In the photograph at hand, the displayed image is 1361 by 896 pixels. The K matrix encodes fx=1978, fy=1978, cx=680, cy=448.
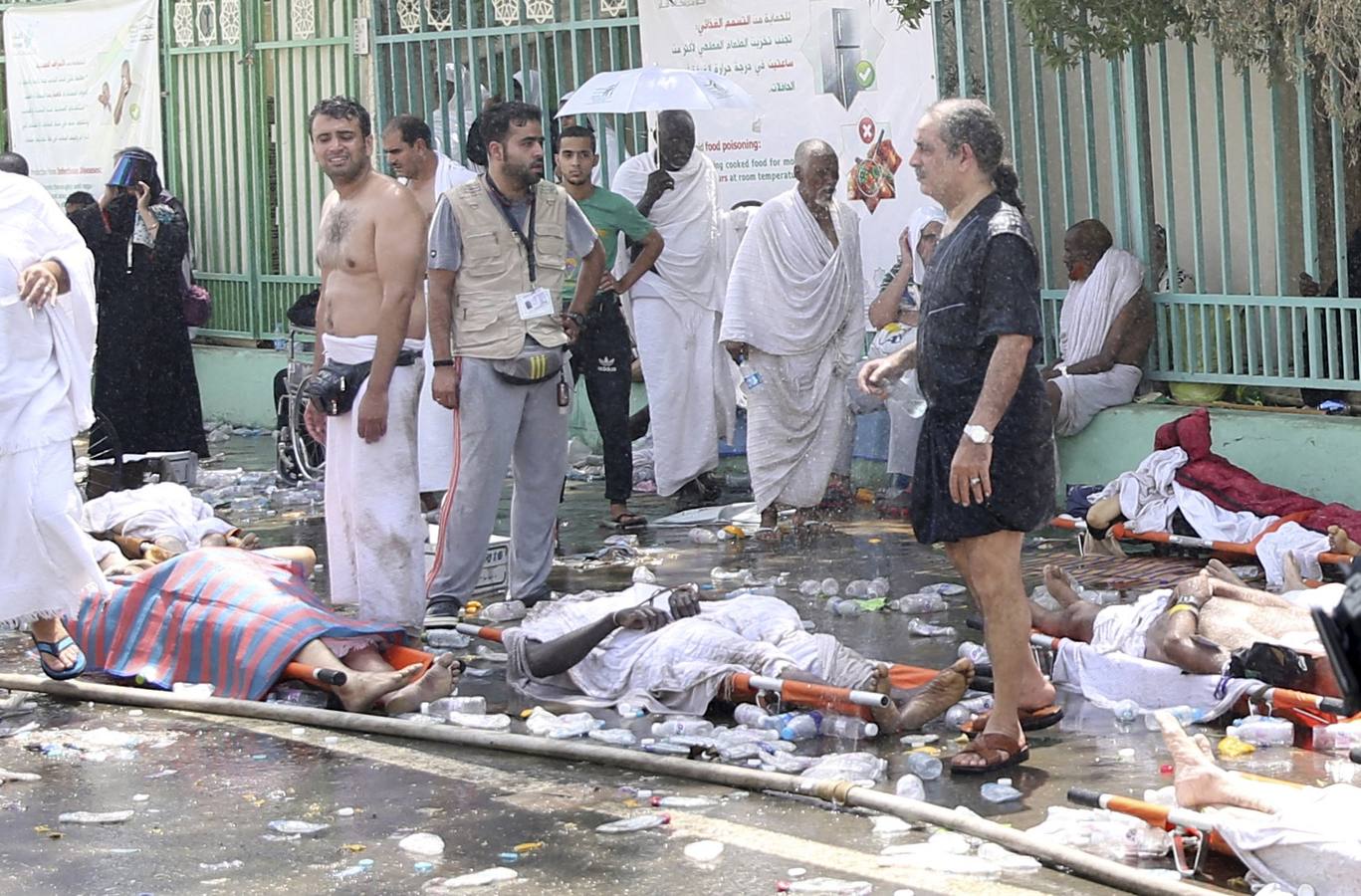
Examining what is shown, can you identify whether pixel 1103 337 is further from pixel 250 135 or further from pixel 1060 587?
pixel 250 135

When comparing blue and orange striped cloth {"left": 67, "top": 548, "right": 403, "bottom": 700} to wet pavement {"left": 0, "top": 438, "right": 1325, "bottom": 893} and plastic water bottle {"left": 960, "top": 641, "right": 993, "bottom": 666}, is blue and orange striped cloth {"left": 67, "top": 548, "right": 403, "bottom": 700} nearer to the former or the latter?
wet pavement {"left": 0, "top": 438, "right": 1325, "bottom": 893}

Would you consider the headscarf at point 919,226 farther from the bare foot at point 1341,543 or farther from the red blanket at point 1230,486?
the bare foot at point 1341,543

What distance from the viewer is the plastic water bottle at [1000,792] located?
539 cm

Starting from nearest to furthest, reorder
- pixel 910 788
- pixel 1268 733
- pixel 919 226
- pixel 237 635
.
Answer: pixel 910 788 < pixel 1268 733 < pixel 237 635 < pixel 919 226

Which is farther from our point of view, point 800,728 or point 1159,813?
point 800,728

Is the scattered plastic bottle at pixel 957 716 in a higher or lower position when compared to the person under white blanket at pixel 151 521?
lower

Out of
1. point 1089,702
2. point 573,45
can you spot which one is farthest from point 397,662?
point 573,45

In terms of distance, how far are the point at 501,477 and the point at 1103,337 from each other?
12.3ft

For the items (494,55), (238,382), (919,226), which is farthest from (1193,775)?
(238,382)

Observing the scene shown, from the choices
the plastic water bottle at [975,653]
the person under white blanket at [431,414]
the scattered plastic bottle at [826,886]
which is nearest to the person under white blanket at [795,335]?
the person under white blanket at [431,414]

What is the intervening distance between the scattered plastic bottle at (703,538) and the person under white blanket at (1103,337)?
1884mm

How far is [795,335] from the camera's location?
10258 millimetres

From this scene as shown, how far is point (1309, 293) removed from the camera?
10031 mm

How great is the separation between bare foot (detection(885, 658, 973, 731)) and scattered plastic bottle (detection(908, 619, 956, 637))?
1.52 m
